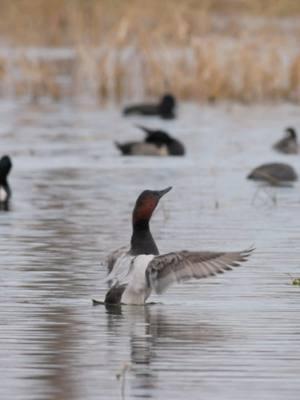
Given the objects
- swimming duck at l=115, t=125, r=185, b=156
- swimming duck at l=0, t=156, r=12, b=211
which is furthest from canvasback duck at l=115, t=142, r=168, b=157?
swimming duck at l=0, t=156, r=12, b=211

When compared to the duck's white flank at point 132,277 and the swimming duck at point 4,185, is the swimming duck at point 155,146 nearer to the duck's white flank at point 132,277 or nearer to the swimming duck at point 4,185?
the swimming duck at point 4,185

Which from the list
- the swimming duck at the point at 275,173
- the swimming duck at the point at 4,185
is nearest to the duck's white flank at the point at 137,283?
the swimming duck at the point at 4,185

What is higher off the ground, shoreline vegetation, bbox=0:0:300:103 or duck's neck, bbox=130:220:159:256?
duck's neck, bbox=130:220:159:256

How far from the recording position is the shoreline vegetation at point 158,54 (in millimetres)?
29609

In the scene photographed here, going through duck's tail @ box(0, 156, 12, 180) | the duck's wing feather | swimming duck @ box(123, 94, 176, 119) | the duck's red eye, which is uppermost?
the duck's red eye

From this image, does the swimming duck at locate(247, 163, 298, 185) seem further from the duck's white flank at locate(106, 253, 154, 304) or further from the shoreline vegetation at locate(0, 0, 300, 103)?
the shoreline vegetation at locate(0, 0, 300, 103)

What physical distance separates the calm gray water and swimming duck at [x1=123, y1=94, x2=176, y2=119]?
5.01 metres

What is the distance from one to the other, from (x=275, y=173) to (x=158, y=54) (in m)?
11.5

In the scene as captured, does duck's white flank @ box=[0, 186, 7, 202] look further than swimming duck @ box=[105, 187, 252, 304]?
Yes

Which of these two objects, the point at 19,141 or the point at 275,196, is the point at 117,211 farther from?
the point at 19,141

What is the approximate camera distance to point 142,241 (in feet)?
33.8

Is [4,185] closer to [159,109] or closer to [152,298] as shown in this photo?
[152,298]

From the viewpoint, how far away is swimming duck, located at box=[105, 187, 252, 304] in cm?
995

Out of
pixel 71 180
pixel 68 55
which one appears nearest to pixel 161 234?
pixel 71 180
